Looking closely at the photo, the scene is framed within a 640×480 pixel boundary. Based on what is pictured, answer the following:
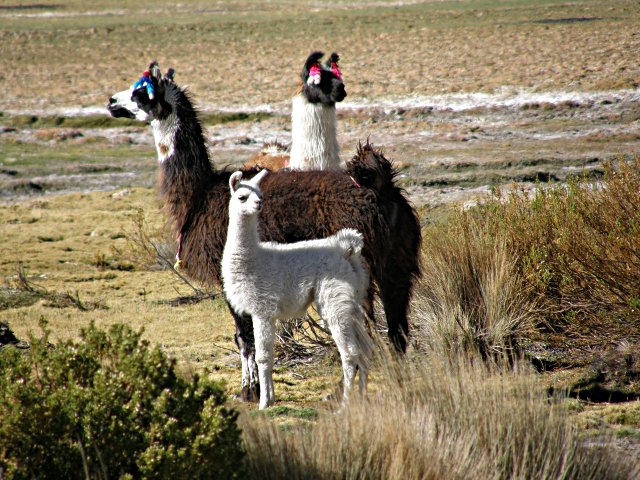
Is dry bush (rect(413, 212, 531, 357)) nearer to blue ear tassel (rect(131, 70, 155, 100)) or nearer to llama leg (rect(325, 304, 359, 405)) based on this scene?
llama leg (rect(325, 304, 359, 405))

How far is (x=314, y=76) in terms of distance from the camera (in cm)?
808

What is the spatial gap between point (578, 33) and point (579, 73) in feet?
24.4

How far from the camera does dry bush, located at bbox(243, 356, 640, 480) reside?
4.36 meters

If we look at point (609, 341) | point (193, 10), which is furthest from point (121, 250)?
point (193, 10)

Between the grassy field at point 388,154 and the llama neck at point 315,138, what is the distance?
1.30 m

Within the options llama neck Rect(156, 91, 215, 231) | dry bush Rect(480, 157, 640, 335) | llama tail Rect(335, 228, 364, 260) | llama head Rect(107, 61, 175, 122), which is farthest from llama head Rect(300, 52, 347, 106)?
llama tail Rect(335, 228, 364, 260)

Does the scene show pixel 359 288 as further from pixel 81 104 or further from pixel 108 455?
pixel 81 104

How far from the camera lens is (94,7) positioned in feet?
211

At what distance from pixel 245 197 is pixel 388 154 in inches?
561

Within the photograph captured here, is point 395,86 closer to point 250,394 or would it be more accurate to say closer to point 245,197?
point 250,394

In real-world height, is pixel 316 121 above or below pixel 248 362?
above

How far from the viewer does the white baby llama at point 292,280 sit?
18.9 ft

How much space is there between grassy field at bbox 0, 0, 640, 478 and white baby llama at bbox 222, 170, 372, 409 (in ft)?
1.18

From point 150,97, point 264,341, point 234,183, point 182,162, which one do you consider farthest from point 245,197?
point 150,97
